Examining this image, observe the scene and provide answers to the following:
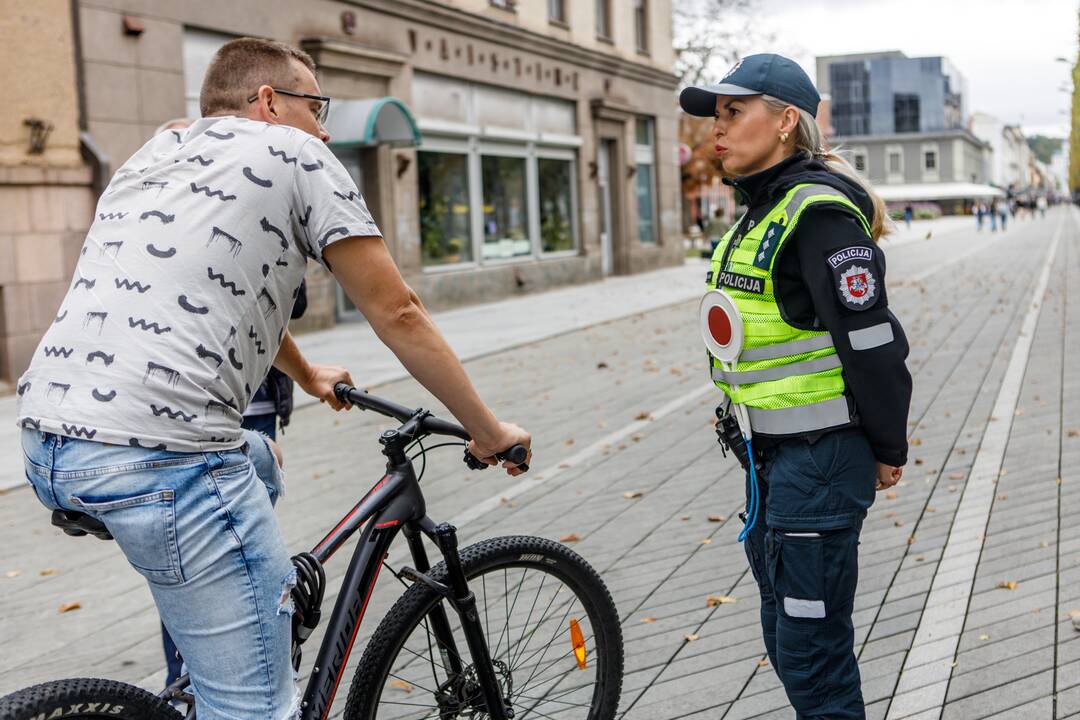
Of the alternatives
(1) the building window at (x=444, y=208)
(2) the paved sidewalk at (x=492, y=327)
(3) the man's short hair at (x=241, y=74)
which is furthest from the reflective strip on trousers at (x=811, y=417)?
(1) the building window at (x=444, y=208)

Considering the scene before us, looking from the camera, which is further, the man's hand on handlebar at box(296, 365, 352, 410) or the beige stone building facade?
the beige stone building facade

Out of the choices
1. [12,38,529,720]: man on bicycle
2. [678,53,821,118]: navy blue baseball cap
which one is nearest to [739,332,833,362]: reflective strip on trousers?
[678,53,821,118]: navy blue baseball cap

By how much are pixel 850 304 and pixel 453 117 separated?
1911 centimetres

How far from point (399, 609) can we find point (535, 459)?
502cm

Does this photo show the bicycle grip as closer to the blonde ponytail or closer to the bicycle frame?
the bicycle frame

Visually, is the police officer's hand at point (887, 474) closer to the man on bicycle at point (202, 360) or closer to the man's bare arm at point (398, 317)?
the man's bare arm at point (398, 317)

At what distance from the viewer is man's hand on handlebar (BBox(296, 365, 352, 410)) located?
308 centimetres

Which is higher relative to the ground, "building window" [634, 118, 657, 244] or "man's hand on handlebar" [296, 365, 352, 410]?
"building window" [634, 118, 657, 244]

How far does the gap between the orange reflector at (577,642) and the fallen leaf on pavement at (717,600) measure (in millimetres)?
1597

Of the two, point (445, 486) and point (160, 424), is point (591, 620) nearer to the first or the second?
point (160, 424)

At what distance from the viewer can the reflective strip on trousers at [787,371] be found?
2.73 meters

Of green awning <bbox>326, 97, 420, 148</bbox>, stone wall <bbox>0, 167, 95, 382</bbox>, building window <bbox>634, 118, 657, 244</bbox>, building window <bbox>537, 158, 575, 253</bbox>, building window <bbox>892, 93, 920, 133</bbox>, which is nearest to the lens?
stone wall <bbox>0, 167, 95, 382</bbox>

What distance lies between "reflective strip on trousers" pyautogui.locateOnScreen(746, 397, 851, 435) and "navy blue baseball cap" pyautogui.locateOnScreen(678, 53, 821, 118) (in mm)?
719

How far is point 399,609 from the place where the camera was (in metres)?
2.67
